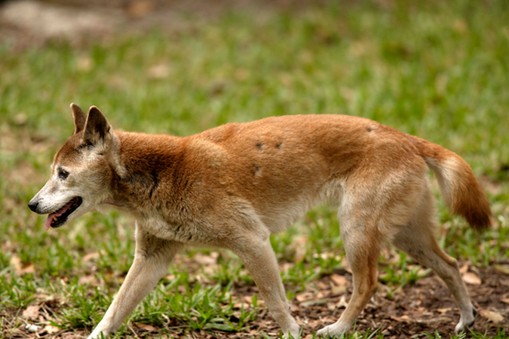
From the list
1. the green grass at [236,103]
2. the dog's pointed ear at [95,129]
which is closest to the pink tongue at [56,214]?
the dog's pointed ear at [95,129]

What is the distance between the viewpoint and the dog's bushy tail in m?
5.56

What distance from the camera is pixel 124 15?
1267 centimetres

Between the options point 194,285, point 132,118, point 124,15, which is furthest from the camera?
point 124,15

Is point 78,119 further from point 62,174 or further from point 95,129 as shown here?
point 62,174

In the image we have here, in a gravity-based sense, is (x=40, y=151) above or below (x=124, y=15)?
below

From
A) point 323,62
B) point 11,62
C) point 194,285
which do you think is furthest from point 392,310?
point 11,62

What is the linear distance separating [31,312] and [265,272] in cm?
183

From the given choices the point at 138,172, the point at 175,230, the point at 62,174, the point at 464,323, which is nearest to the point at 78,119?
the point at 62,174

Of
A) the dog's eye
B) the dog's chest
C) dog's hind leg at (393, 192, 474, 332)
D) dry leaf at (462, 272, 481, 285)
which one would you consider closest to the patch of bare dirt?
dry leaf at (462, 272, 481, 285)

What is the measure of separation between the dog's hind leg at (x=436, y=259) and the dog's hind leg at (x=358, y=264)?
479 millimetres

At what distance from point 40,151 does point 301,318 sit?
4.32 meters

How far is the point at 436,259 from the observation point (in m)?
5.75

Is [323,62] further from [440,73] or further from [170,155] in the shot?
[170,155]

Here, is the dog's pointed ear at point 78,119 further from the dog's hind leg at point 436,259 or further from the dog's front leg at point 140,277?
the dog's hind leg at point 436,259
